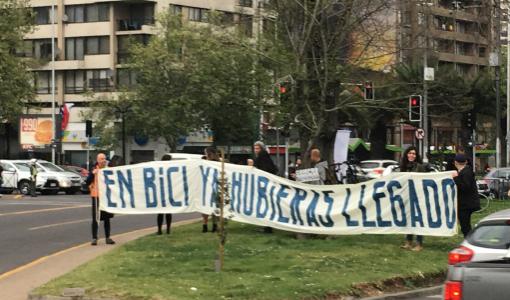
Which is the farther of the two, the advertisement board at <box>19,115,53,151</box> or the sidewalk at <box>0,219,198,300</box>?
the advertisement board at <box>19,115,53,151</box>

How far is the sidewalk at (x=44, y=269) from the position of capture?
10.8 metres

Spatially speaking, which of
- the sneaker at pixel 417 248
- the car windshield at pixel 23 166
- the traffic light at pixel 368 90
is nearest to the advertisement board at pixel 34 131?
the car windshield at pixel 23 166

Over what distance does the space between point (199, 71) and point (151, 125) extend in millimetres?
5266

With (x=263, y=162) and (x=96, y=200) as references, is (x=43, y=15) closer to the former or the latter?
(x=263, y=162)

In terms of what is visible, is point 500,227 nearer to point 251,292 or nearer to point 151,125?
point 251,292

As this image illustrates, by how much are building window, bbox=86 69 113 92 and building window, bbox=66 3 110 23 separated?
14.4 feet

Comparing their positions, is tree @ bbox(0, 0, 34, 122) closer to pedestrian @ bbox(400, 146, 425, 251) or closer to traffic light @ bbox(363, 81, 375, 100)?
traffic light @ bbox(363, 81, 375, 100)

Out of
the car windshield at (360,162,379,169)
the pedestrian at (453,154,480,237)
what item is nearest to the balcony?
the car windshield at (360,162,379,169)

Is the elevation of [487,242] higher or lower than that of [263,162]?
lower

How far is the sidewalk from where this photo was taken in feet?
35.3

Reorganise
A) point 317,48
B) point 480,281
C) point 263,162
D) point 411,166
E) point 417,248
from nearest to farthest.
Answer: point 480,281, point 417,248, point 411,166, point 263,162, point 317,48

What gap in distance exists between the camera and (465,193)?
13.6m

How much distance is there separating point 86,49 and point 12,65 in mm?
21886

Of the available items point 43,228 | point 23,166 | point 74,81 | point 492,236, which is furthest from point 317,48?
point 74,81
